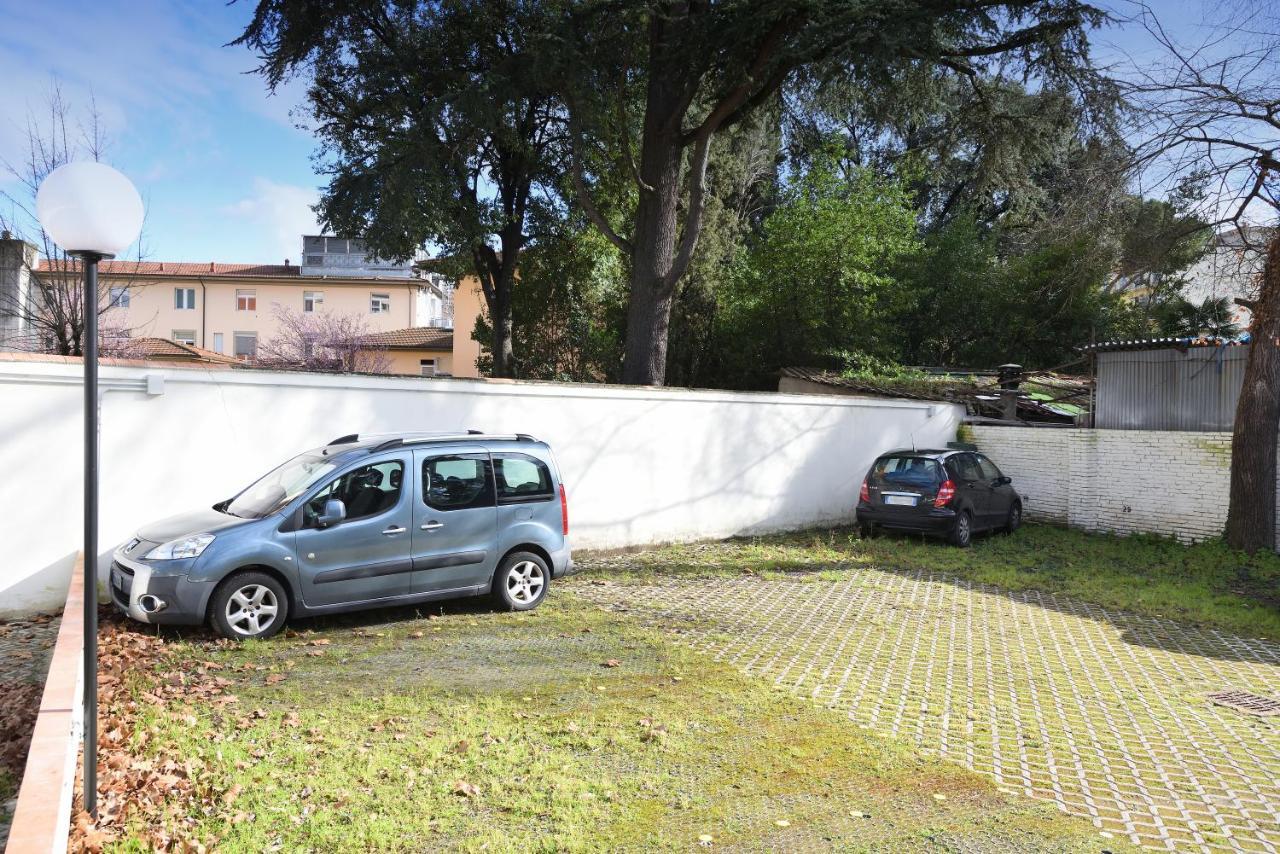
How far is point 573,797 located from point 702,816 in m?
0.67

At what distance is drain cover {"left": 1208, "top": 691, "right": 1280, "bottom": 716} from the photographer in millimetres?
6108

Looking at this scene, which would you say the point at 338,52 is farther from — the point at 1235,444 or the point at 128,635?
the point at 1235,444

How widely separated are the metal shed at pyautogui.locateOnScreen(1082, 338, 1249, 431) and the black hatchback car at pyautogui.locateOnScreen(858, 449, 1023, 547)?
351 centimetres

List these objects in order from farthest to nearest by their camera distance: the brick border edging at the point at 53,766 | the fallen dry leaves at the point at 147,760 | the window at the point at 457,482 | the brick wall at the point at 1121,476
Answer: the brick wall at the point at 1121,476 → the window at the point at 457,482 → the fallen dry leaves at the point at 147,760 → the brick border edging at the point at 53,766

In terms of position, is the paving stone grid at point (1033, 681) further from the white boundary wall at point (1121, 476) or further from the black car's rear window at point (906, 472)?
the white boundary wall at point (1121, 476)

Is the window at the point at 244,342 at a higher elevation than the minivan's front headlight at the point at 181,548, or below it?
higher

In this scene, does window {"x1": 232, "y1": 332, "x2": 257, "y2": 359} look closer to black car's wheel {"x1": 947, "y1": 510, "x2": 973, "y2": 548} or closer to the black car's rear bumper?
the black car's rear bumper

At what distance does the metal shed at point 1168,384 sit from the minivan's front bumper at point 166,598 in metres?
15.1

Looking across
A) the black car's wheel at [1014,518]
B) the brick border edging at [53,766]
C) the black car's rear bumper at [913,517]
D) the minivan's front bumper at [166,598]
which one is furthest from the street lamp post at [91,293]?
the black car's wheel at [1014,518]

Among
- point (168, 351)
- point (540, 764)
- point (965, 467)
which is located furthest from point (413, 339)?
point (540, 764)

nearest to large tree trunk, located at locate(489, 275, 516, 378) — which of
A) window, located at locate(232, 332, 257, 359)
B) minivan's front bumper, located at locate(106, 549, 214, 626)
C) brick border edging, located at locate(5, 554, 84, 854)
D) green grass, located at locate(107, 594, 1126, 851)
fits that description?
minivan's front bumper, located at locate(106, 549, 214, 626)

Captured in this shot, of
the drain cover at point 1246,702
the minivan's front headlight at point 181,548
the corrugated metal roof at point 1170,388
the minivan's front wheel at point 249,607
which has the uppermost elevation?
the corrugated metal roof at point 1170,388

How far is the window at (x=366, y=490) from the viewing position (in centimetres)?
745

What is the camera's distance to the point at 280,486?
782cm
